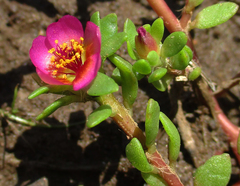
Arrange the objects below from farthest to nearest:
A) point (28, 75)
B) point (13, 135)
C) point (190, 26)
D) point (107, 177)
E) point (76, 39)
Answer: point (28, 75) < point (13, 135) < point (107, 177) < point (190, 26) < point (76, 39)

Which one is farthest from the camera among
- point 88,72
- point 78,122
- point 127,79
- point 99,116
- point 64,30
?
point 78,122

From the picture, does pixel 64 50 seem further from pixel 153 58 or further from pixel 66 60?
pixel 153 58

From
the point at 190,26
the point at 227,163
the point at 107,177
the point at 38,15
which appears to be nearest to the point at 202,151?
the point at 227,163

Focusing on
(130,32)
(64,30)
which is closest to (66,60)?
(64,30)

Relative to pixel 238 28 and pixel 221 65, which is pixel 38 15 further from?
pixel 238 28

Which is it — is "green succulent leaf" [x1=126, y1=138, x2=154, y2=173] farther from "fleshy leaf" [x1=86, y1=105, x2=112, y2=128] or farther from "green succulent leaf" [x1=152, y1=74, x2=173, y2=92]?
"green succulent leaf" [x1=152, y1=74, x2=173, y2=92]

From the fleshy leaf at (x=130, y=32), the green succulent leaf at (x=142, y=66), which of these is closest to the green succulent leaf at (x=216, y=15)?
the fleshy leaf at (x=130, y=32)

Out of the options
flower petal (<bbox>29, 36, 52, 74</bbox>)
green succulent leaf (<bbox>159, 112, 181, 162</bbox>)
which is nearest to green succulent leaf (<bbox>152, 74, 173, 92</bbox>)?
green succulent leaf (<bbox>159, 112, 181, 162</bbox>)
